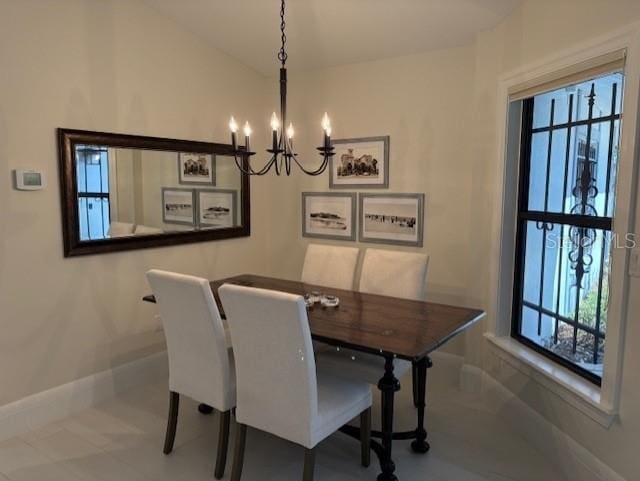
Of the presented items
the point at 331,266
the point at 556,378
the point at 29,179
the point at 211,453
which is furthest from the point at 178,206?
the point at 556,378

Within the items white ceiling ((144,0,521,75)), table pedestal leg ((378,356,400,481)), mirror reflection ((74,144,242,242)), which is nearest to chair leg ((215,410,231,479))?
table pedestal leg ((378,356,400,481))

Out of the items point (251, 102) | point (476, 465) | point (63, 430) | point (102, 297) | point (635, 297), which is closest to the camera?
point (635, 297)

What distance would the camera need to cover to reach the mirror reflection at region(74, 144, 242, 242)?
10.3 ft

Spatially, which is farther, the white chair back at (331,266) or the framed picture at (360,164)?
the framed picture at (360,164)

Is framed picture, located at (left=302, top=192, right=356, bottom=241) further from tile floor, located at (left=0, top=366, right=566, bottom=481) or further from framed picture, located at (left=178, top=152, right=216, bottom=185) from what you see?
tile floor, located at (left=0, top=366, right=566, bottom=481)

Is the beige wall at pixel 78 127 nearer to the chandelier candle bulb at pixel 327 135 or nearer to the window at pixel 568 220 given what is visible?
the chandelier candle bulb at pixel 327 135

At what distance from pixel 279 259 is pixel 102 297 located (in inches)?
67.6

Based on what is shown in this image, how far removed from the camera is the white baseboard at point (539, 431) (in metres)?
2.28

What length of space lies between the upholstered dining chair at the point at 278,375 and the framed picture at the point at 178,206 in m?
1.75

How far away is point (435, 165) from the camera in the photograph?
11.9 feet

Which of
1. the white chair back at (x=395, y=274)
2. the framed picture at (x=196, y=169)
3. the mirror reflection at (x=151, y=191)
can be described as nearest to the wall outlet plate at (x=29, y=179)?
the mirror reflection at (x=151, y=191)

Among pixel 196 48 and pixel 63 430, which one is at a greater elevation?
pixel 196 48

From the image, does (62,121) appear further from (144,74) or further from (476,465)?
(476,465)

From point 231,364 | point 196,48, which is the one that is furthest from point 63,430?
point 196,48
